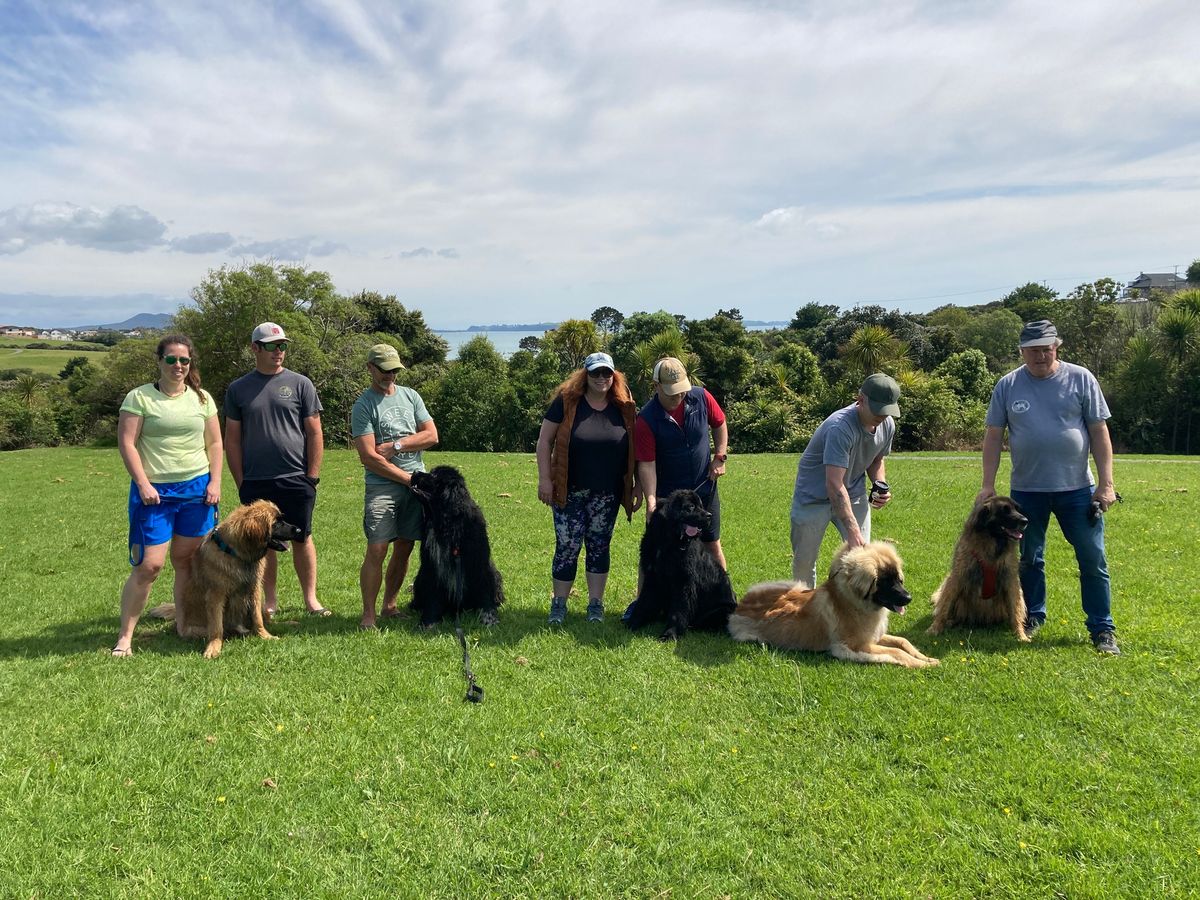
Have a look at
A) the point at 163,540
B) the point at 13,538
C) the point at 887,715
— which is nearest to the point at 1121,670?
the point at 887,715

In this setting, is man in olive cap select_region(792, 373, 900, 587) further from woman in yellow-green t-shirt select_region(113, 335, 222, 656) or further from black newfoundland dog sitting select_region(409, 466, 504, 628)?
woman in yellow-green t-shirt select_region(113, 335, 222, 656)

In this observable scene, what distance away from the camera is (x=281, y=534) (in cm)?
532

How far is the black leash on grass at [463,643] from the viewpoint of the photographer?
4391 mm

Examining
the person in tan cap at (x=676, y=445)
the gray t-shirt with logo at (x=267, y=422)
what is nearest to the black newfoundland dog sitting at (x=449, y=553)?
the gray t-shirt with logo at (x=267, y=422)

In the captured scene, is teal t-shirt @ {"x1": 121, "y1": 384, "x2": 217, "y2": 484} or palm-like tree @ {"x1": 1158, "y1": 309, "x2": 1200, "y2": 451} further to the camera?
palm-like tree @ {"x1": 1158, "y1": 309, "x2": 1200, "y2": 451}

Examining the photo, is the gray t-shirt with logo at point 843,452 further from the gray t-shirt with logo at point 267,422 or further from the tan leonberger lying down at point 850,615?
the gray t-shirt with logo at point 267,422

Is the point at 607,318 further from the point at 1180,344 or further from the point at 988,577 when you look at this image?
the point at 988,577

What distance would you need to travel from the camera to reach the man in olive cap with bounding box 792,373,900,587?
16.9 feet

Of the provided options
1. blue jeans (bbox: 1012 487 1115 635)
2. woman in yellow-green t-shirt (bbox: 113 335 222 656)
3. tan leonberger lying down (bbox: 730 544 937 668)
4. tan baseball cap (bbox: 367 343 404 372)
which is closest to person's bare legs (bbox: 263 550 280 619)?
woman in yellow-green t-shirt (bbox: 113 335 222 656)

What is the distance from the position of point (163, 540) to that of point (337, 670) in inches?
65.2

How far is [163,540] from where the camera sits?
5.06 meters

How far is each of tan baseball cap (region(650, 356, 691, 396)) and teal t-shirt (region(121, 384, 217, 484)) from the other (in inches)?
138

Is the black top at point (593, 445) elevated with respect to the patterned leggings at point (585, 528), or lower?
elevated

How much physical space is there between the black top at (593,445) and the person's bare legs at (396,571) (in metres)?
1.56
